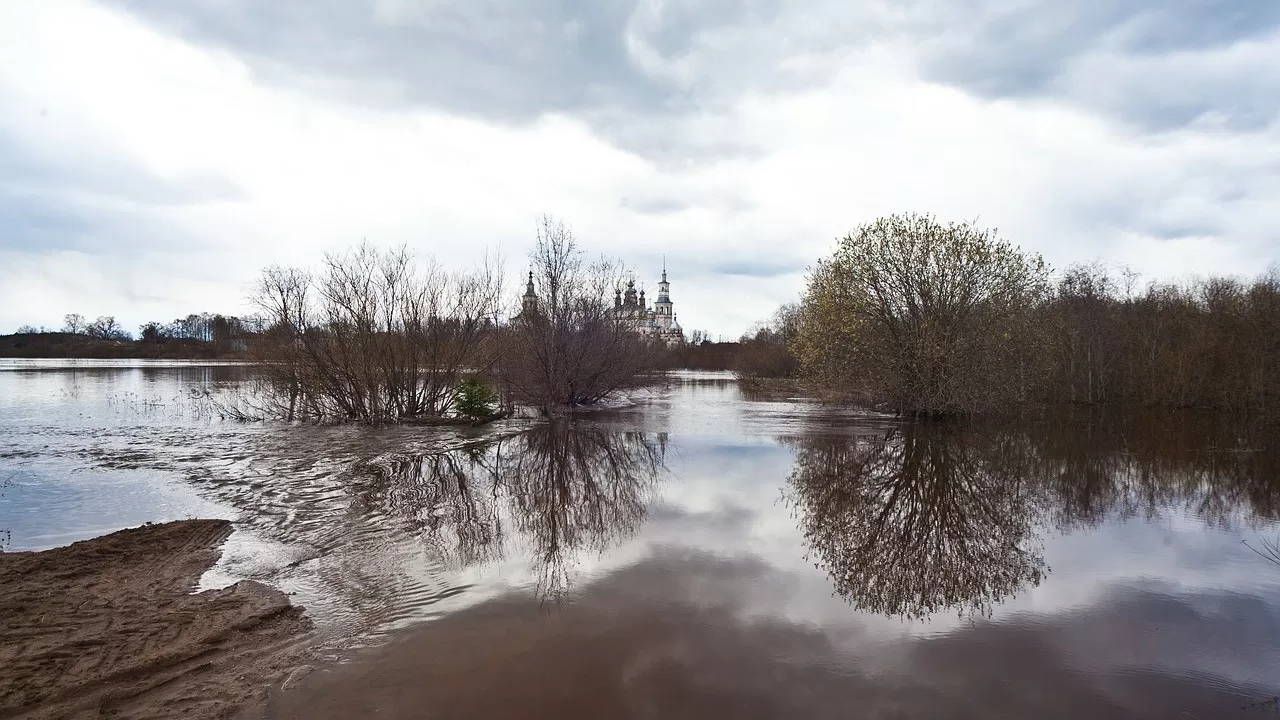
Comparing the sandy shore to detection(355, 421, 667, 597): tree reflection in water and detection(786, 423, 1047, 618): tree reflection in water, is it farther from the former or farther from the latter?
detection(786, 423, 1047, 618): tree reflection in water

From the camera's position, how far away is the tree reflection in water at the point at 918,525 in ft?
21.5

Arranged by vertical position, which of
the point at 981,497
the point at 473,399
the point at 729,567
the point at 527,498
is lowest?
the point at 981,497

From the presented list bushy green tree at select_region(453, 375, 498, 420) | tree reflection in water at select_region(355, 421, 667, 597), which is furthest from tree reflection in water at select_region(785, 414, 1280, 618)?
bushy green tree at select_region(453, 375, 498, 420)

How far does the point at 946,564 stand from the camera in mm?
7320

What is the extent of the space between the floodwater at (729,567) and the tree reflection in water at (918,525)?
0.05 metres

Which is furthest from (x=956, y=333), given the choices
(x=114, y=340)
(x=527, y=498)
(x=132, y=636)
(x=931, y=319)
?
(x=114, y=340)

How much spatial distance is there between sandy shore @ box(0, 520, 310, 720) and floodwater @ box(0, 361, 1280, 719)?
378 millimetres

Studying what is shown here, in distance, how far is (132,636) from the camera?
489 cm

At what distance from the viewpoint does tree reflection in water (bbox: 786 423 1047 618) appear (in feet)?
21.5

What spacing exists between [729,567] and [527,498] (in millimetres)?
4442

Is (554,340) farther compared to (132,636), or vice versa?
(554,340)

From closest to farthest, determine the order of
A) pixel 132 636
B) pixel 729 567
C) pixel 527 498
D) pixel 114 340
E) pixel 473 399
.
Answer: pixel 132 636
pixel 729 567
pixel 527 498
pixel 473 399
pixel 114 340

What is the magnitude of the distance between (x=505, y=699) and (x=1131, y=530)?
916cm

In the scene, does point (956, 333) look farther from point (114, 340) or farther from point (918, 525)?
point (114, 340)
